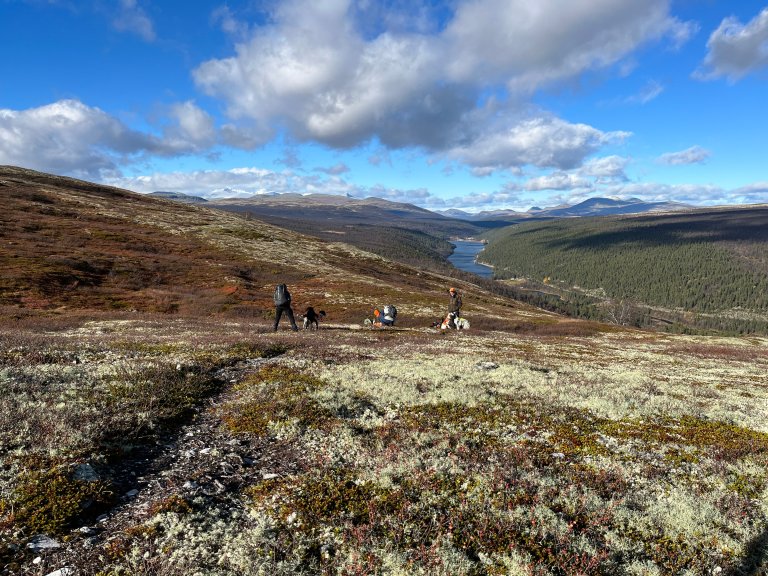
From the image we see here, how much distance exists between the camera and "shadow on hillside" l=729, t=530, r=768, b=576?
21.4 feet

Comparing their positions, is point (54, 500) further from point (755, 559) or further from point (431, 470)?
point (755, 559)

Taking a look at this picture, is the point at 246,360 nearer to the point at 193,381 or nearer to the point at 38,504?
the point at 193,381

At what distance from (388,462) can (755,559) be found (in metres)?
6.70

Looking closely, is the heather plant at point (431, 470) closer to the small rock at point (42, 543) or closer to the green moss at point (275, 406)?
the green moss at point (275, 406)

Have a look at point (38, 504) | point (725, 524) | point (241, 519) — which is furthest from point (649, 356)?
point (38, 504)

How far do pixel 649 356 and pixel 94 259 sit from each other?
82.4 meters

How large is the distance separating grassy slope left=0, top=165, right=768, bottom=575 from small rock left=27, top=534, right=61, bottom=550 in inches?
4.9

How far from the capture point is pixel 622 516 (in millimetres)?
7734

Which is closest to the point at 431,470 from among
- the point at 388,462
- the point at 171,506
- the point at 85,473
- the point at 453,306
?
the point at 388,462

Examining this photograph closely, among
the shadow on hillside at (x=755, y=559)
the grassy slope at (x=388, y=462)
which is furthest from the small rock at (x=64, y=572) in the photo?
the shadow on hillside at (x=755, y=559)

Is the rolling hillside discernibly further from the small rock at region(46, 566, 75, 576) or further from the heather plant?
the small rock at region(46, 566, 75, 576)

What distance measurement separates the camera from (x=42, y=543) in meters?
6.29

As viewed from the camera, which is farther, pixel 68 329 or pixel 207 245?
pixel 207 245

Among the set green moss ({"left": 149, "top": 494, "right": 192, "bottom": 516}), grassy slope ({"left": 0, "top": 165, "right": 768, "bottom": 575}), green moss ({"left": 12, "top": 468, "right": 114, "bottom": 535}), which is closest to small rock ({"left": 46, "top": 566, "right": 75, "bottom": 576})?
grassy slope ({"left": 0, "top": 165, "right": 768, "bottom": 575})
